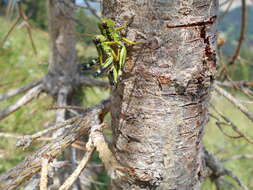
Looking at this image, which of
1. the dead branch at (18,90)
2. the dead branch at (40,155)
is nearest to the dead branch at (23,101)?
the dead branch at (18,90)

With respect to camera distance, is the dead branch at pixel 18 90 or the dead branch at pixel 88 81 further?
the dead branch at pixel 88 81

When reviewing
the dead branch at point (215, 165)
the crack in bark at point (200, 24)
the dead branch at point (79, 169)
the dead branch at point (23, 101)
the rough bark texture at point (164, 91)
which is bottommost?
the dead branch at point (215, 165)

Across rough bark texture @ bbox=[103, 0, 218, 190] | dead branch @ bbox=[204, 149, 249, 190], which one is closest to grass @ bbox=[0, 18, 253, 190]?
dead branch @ bbox=[204, 149, 249, 190]

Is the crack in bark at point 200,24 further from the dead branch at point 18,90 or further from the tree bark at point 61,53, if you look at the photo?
the dead branch at point 18,90

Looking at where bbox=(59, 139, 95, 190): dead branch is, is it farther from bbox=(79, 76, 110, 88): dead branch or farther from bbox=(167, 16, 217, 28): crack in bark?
bbox=(79, 76, 110, 88): dead branch

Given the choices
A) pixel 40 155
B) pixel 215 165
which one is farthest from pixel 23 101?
pixel 215 165

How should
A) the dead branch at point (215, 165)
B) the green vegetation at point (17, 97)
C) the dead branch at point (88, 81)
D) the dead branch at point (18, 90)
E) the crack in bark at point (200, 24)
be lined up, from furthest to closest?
1. the green vegetation at point (17, 97)
2. the dead branch at point (88, 81)
3. the dead branch at point (18, 90)
4. the dead branch at point (215, 165)
5. the crack in bark at point (200, 24)
